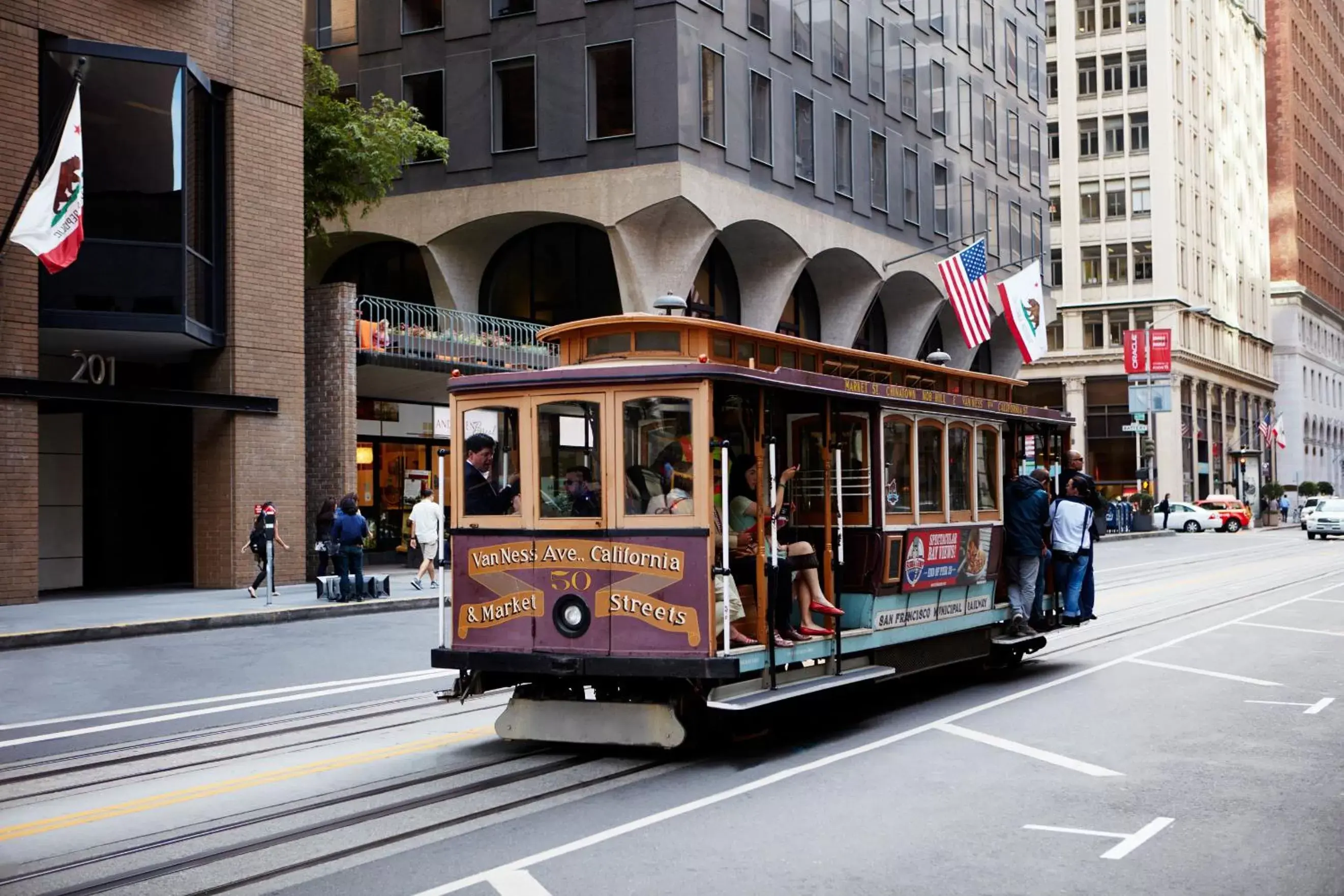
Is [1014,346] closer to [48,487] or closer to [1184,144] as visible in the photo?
[1184,144]

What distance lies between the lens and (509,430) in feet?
32.1

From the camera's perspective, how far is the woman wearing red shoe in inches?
387

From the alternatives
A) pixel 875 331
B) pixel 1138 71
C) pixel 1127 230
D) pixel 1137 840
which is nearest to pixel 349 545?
pixel 1137 840

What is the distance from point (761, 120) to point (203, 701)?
26075 millimetres

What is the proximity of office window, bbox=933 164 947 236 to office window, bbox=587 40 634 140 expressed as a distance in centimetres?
1582

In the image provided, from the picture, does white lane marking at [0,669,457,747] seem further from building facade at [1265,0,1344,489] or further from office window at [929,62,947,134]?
building facade at [1265,0,1344,489]

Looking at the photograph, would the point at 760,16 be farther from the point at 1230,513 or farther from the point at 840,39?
the point at 1230,513

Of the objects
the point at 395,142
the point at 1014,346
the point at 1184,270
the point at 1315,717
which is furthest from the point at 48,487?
the point at 1184,270

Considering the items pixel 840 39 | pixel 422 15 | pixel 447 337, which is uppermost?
pixel 840 39

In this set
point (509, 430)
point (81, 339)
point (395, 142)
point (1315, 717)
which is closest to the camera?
point (509, 430)

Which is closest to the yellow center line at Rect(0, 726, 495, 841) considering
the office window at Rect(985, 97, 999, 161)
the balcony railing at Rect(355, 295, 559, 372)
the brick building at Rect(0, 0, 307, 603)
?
the brick building at Rect(0, 0, 307, 603)

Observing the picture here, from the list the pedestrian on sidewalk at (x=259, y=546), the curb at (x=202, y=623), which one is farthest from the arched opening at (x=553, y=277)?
the curb at (x=202, y=623)

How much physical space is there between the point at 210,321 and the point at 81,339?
2.09 metres

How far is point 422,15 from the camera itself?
3588 cm
